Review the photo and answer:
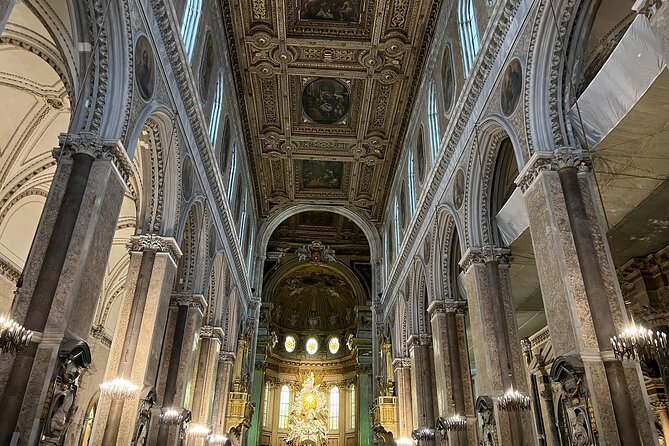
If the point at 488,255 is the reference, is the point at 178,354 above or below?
below

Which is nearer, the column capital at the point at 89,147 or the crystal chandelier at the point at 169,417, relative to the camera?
the column capital at the point at 89,147

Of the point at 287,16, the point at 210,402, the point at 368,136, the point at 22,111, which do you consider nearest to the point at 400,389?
the point at 210,402

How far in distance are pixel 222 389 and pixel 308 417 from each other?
1348cm

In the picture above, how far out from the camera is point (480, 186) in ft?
38.1

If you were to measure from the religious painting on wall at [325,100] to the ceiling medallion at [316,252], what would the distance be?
10353 mm

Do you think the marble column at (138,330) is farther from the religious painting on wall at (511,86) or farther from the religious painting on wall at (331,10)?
the religious painting on wall at (331,10)

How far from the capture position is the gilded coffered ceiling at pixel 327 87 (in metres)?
16.4

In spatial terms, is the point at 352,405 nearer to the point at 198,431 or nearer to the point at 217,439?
the point at 217,439

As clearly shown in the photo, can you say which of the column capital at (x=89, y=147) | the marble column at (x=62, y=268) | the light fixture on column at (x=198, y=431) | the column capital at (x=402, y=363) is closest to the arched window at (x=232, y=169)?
the light fixture on column at (x=198, y=431)

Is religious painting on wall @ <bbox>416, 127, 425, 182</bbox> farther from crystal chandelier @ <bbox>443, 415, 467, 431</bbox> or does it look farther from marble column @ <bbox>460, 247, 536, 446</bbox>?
crystal chandelier @ <bbox>443, 415, 467, 431</bbox>

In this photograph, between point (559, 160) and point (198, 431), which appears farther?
point (198, 431)

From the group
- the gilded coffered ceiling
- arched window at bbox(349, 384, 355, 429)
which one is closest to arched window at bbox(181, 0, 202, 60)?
the gilded coffered ceiling

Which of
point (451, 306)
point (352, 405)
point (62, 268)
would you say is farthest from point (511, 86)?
point (352, 405)

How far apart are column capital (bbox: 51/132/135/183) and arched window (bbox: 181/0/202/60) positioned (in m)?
4.51
